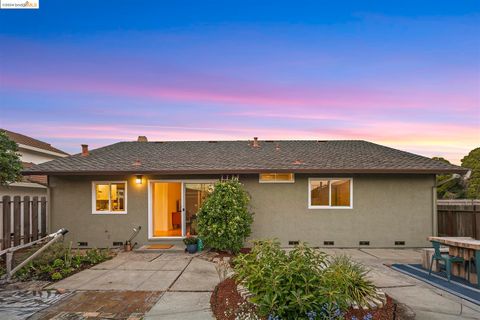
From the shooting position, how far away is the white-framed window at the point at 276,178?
34.9 feet

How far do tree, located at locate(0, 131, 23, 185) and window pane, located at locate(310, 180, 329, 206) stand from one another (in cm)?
851

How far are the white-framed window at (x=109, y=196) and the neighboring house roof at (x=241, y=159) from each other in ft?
2.25

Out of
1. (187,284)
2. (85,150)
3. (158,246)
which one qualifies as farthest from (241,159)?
(85,150)

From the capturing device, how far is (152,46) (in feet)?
35.8

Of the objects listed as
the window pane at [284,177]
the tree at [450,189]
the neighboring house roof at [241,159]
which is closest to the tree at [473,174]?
the tree at [450,189]

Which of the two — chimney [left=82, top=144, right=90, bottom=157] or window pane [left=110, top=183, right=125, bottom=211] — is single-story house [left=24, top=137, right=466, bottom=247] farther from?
chimney [left=82, top=144, right=90, bottom=157]

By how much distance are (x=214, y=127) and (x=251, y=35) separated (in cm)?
666

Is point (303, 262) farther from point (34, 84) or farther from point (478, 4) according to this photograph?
point (34, 84)

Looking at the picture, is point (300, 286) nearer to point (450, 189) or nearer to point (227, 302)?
point (227, 302)

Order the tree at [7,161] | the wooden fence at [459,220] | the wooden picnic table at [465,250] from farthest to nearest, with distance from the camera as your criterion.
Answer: the wooden fence at [459,220], the tree at [7,161], the wooden picnic table at [465,250]

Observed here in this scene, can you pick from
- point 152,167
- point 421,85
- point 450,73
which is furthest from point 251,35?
point 450,73

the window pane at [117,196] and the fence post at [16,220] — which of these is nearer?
the fence post at [16,220]

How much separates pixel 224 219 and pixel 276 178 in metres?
2.42

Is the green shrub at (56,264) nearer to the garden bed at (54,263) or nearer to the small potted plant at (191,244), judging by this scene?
A: the garden bed at (54,263)
